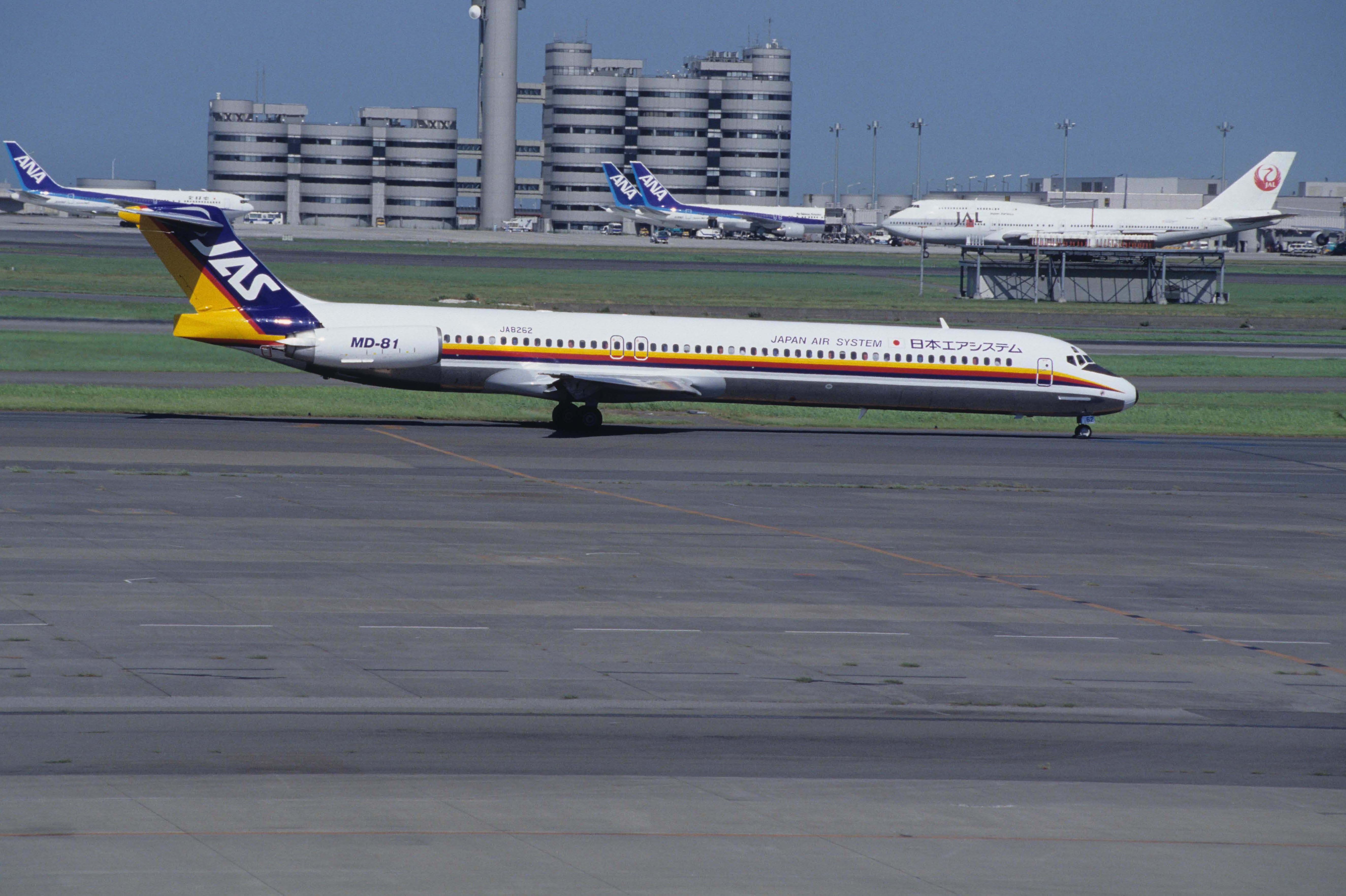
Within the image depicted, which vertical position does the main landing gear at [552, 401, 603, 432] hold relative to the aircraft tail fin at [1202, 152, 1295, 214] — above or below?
below

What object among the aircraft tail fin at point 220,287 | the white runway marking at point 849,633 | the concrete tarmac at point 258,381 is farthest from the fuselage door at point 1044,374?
the white runway marking at point 849,633

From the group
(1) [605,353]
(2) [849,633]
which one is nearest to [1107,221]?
(1) [605,353]

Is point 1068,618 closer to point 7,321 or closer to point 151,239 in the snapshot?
point 151,239

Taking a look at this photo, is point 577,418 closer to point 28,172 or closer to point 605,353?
point 605,353

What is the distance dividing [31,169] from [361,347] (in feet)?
436

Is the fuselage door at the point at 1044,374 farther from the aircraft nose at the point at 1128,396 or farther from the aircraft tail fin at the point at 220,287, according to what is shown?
the aircraft tail fin at the point at 220,287

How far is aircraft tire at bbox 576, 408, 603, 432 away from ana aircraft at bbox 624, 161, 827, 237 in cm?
12991

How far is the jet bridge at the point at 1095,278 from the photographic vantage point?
100312 mm

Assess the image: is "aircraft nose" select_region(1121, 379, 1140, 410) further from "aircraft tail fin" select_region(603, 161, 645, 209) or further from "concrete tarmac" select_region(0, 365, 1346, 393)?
"aircraft tail fin" select_region(603, 161, 645, 209)

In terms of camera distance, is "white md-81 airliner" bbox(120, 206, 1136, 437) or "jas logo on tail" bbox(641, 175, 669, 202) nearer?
"white md-81 airliner" bbox(120, 206, 1136, 437)

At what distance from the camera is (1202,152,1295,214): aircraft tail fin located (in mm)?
133000

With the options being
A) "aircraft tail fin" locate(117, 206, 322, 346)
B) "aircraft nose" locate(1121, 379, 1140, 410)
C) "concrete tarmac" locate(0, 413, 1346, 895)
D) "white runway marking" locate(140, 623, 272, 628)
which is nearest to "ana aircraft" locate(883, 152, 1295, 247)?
"aircraft nose" locate(1121, 379, 1140, 410)

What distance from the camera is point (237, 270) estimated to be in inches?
1639

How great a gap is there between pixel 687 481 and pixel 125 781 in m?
22.3
